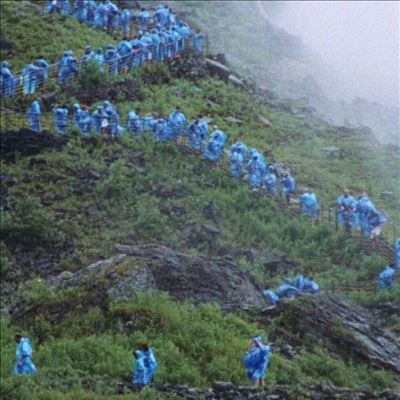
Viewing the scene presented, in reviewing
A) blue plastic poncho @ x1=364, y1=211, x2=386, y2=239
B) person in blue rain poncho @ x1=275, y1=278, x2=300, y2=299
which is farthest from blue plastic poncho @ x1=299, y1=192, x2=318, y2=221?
person in blue rain poncho @ x1=275, y1=278, x2=300, y2=299

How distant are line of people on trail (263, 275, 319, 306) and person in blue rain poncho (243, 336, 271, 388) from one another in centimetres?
499

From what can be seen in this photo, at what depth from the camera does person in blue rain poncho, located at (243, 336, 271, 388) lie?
22641 mm

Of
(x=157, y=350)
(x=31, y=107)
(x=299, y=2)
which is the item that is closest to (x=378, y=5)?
(x=299, y=2)

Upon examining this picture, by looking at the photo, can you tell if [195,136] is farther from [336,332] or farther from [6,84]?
[336,332]

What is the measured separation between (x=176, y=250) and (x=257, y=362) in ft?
30.0

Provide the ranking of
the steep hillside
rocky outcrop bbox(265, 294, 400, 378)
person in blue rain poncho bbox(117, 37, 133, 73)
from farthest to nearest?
person in blue rain poncho bbox(117, 37, 133, 73)
rocky outcrop bbox(265, 294, 400, 378)
the steep hillside

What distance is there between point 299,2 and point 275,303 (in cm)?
4769

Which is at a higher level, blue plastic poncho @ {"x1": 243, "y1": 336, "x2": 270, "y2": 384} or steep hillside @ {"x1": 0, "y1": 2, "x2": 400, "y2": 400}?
blue plastic poncho @ {"x1": 243, "y1": 336, "x2": 270, "y2": 384}

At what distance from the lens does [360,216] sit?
1294 inches

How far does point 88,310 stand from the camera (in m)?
25.6

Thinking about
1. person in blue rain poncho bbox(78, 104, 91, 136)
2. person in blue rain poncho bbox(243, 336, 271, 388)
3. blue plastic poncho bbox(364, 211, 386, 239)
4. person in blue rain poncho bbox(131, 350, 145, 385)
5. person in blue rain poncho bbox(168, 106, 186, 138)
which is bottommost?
person in blue rain poncho bbox(78, 104, 91, 136)

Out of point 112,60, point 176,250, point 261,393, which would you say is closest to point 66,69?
point 112,60

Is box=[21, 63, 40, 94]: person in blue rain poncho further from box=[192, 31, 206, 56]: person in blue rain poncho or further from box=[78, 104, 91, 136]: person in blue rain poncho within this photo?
box=[192, 31, 206, 56]: person in blue rain poncho

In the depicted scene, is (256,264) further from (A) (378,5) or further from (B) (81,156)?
(A) (378,5)
